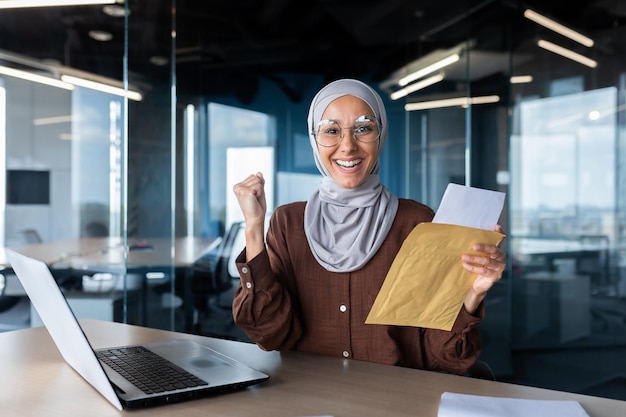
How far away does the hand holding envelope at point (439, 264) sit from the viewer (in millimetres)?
1094

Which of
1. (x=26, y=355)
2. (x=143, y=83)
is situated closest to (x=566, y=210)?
(x=143, y=83)

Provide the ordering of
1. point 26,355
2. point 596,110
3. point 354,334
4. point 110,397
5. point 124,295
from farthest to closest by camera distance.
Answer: point 124,295 → point 596,110 → point 354,334 → point 26,355 → point 110,397

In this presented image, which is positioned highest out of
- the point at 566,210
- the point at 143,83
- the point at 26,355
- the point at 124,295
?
the point at 143,83

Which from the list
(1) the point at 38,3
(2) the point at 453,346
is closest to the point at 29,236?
(1) the point at 38,3

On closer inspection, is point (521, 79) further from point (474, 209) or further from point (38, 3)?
point (38, 3)

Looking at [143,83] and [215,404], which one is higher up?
[143,83]

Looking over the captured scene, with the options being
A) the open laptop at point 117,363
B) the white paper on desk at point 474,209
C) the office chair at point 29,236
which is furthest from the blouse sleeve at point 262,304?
the office chair at point 29,236

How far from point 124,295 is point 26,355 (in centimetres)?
288

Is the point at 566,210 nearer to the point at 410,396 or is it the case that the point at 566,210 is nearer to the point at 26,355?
the point at 410,396

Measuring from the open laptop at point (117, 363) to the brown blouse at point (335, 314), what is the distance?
19 cm

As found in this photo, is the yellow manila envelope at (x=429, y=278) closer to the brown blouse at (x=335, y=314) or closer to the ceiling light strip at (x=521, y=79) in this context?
the brown blouse at (x=335, y=314)

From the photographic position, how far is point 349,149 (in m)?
1.53

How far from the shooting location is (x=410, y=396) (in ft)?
3.45

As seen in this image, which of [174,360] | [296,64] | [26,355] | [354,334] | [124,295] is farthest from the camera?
[296,64]
